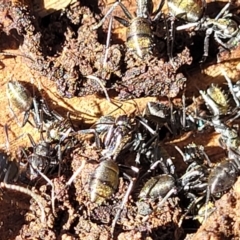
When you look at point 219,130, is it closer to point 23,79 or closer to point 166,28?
point 166,28

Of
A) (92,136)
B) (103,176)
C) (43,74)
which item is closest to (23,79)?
(43,74)

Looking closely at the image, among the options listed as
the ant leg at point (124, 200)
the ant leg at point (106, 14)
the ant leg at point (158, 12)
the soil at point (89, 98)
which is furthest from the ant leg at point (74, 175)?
the ant leg at point (158, 12)

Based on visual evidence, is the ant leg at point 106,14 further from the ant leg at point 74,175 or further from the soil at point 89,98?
the ant leg at point 74,175

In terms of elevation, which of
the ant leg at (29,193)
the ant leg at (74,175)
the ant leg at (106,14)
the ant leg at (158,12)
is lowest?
the ant leg at (29,193)

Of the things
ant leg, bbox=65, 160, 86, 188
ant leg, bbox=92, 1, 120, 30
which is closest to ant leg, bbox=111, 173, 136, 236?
ant leg, bbox=65, 160, 86, 188

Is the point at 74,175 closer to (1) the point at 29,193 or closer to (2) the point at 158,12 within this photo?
(1) the point at 29,193

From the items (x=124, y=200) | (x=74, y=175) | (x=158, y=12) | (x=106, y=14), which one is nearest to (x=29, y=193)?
(x=74, y=175)

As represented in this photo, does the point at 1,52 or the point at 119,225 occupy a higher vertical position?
the point at 1,52

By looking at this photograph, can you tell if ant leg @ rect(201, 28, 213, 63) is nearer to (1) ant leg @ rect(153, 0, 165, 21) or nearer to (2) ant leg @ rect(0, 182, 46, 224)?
(1) ant leg @ rect(153, 0, 165, 21)
